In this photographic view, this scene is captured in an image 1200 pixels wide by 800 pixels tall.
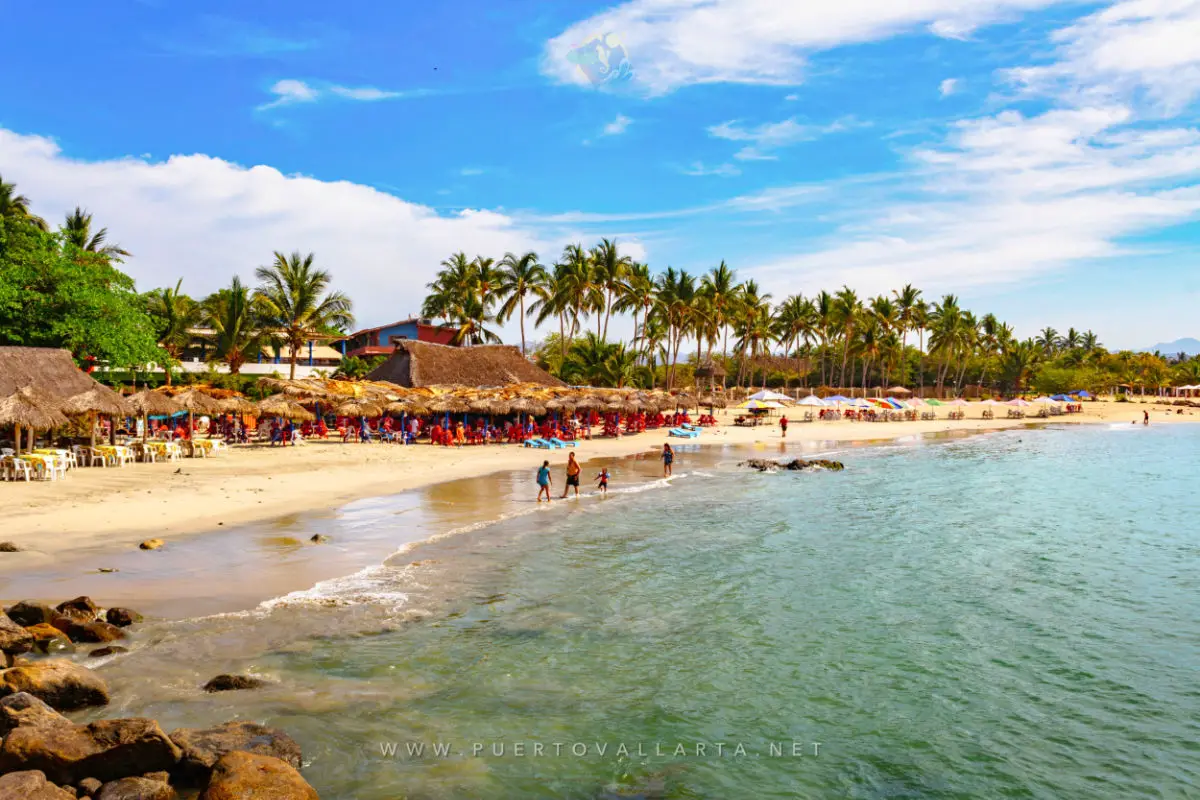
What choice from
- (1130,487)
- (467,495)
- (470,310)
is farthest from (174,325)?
(1130,487)

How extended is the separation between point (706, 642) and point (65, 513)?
1249 centimetres

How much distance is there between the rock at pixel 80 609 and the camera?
29.5 ft

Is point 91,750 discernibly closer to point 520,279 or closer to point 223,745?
point 223,745

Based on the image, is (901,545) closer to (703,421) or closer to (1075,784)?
(1075,784)

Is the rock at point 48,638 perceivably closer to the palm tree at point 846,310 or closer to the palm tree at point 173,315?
the palm tree at point 173,315

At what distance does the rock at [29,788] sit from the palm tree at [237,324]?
3729 cm

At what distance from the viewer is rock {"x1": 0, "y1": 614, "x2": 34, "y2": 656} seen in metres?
7.81

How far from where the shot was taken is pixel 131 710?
698 centimetres

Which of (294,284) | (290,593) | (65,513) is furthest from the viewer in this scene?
(294,284)

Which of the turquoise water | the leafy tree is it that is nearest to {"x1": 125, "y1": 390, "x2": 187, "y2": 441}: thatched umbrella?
the leafy tree

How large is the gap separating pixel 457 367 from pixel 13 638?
112 ft

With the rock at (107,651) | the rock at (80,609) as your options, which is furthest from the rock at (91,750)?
the rock at (80,609)

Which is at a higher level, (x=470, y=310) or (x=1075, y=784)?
(x=470, y=310)

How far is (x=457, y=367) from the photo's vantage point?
41.8 m
